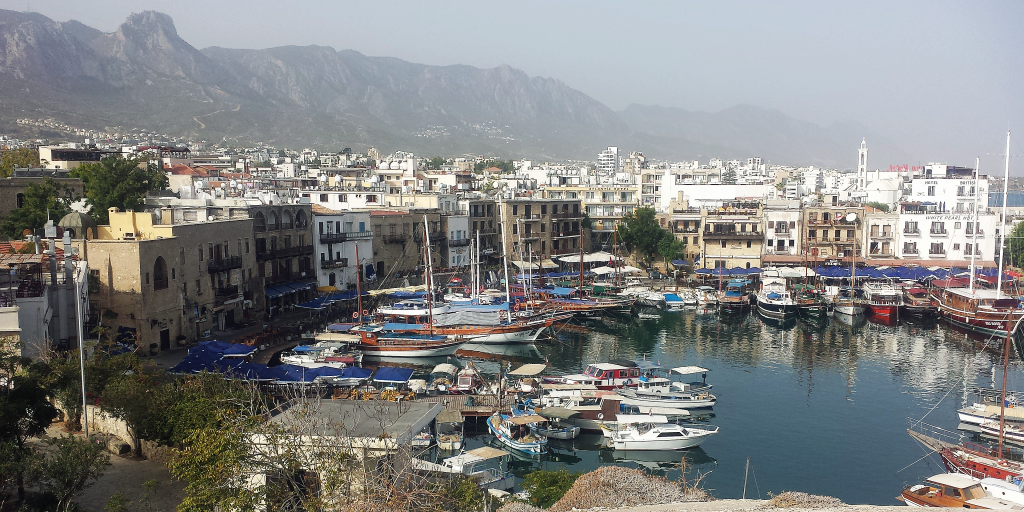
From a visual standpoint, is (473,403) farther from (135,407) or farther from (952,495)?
(952,495)

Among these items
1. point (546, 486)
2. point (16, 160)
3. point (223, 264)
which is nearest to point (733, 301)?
point (223, 264)

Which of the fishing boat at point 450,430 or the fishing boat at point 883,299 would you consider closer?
the fishing boat at point 450,430

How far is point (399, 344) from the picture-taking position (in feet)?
148

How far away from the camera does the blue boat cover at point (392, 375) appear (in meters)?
34.5

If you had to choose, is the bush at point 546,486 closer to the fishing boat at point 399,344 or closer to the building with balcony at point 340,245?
the fishing boat at point 399,344

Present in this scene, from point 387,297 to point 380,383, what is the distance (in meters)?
21.0

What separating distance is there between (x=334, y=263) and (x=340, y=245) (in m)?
1.59

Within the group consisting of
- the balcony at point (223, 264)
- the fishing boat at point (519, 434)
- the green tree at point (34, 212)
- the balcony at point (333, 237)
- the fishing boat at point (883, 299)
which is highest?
the green tree at point (34, 212)

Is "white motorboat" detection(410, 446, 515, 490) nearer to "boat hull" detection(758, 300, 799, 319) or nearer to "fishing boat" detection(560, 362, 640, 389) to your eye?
"fishing boat" detection(560, 362, 640, 389)

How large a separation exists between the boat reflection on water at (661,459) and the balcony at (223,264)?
24.4 m

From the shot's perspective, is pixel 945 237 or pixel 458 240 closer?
pixel 458 240

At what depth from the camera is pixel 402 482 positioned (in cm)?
1582

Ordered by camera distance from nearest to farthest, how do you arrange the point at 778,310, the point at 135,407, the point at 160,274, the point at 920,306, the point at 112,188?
the point at 135,407 < the point at 160,274 < the point at 112,188 < the point at 920,306 < the point at 778,310

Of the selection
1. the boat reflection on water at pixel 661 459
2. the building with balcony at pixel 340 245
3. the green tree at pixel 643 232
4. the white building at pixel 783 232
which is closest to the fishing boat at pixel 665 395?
the boat reflection on water at pixel 661 459
